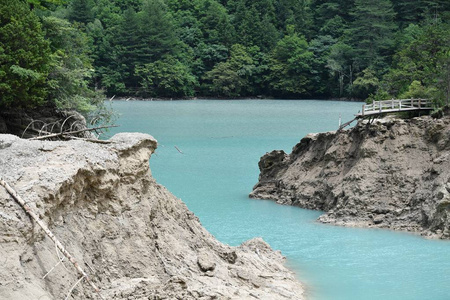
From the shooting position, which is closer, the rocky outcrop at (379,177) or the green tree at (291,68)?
the rocky outcrop at (379,177)

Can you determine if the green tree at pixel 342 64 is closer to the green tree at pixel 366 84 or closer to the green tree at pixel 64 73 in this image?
the green tree at pixel 366 84

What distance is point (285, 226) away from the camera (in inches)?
978

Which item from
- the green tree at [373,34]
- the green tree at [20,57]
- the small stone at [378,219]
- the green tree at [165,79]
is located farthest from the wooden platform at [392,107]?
the green tree at [165,79]

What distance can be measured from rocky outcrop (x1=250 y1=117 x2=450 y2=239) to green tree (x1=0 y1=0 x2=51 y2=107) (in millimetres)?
11801

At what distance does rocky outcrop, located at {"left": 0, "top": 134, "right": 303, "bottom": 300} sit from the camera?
907 centimetres

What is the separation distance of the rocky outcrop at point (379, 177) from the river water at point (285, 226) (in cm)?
71

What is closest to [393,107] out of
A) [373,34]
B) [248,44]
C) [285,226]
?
[285,226]

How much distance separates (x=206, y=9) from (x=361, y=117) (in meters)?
88.9

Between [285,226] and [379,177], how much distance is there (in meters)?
3.86

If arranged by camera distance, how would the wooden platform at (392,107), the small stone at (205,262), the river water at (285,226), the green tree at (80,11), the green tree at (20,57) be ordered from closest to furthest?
the small stone at (205,262), the river water at (285,226), the wooden platform at (392,107), the green tree at (20,57), the green tree at (80,11)

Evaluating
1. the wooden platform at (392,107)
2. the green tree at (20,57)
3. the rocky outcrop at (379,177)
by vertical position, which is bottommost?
the rocky outcrop at (379,177)

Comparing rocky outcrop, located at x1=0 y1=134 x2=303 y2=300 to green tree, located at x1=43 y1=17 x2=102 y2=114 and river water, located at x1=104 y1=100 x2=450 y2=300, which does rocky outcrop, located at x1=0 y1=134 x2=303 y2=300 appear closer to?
river water, located at x1=104 y1=100 x2=450 y2=300

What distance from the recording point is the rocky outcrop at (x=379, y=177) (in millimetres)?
22812

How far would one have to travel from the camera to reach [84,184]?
1091 cm
